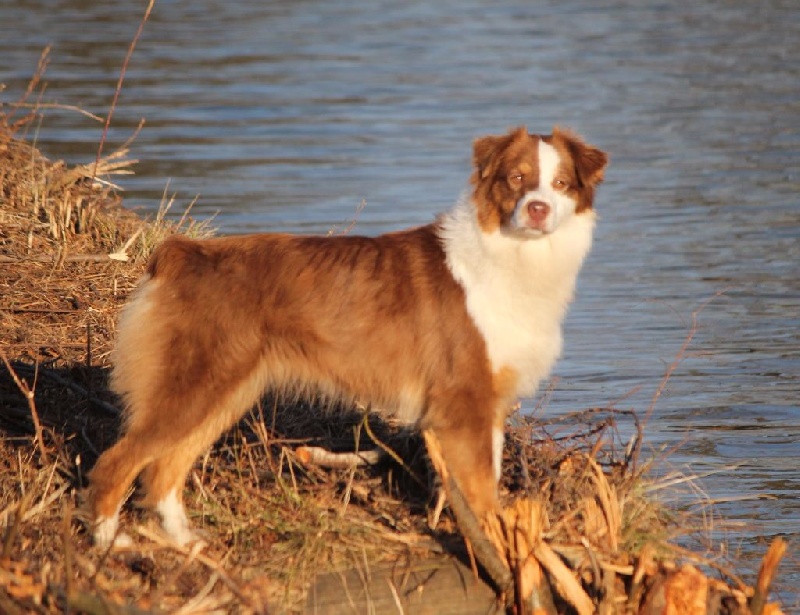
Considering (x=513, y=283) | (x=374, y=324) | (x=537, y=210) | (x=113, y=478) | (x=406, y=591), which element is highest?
(x=537, y=210)

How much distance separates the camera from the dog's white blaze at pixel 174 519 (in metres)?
6.02

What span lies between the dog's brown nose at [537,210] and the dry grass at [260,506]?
1174 mm

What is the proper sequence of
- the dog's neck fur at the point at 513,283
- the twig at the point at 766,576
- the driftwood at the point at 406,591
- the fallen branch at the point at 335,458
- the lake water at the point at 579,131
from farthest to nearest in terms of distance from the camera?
1. the lake water at the point at 579,131
2. the fallen branch at the point at 335,458
3. the dog's neck fur at the point at 513,283
4. the driftwood at the point at 406,591
5. the twig at the point at 766,576

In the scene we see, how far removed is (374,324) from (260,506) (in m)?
1.03

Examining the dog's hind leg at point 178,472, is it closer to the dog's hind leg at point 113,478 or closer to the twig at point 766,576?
the dog's hind leg at point 113,478

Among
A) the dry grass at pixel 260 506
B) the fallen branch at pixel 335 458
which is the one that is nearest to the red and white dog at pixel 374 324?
the dry grass at pixel 260 506

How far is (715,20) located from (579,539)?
2169 cm

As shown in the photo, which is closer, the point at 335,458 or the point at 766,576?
the point at 766,576

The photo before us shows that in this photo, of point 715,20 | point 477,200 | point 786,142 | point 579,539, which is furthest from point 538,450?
point 715,20

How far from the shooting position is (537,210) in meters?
5.78

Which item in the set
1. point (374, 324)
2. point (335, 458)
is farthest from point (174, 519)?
point (374, 324)

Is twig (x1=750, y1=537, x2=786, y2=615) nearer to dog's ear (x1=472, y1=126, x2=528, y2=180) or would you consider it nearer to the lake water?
the lake water

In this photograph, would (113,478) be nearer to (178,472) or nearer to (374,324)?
(178,472)

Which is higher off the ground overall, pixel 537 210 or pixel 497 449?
pixel 537 210
